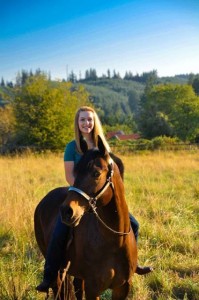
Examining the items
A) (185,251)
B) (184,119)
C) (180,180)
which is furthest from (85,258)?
(184,119)

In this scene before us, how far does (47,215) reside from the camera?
3.85 metres

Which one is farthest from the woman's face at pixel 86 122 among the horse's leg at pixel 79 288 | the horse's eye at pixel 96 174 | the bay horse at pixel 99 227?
the horse's leg at pixel 79 288

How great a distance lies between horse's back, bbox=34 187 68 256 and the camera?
12.2 feet

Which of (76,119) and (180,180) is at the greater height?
(76,119)

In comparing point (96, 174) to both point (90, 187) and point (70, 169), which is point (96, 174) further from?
point (70, 169)

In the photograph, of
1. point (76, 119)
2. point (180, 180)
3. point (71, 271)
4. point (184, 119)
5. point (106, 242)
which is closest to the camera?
point (106, 242)

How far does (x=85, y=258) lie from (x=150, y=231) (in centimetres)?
295

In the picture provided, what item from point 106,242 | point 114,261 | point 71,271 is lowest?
point 71,271

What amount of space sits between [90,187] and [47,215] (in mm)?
1669

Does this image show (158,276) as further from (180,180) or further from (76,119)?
(180,180)

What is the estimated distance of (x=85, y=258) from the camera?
281cm

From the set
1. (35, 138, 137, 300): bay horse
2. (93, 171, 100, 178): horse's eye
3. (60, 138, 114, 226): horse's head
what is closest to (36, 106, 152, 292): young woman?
(35, 138, 137, 300): bay horse

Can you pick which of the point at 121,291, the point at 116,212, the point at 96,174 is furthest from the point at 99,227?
the point at 121,291

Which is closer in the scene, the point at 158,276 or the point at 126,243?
the point at 126,243
